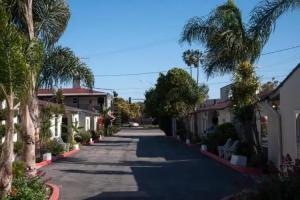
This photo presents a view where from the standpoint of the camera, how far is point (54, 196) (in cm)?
1317

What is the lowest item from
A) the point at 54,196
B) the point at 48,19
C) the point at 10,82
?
the point at 54,196

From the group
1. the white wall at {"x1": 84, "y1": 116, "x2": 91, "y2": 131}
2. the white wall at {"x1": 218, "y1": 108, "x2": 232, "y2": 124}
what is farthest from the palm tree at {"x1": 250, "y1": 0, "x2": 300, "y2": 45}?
the white wall at {"x1": 84, "y1": 116, "x2": 91, "y2": 131}

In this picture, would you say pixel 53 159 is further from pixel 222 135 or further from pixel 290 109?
pixel 290 109

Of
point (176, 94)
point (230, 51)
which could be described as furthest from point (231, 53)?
point (176, 94)

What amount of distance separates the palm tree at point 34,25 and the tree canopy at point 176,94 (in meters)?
27.9

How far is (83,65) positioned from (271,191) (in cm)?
1253

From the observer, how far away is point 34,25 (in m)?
18.5

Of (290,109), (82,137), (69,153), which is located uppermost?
(290,109)

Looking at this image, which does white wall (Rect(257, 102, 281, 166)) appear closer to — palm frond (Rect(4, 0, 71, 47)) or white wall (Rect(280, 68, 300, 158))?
white wall (Rect(280, 68, 300, 158))

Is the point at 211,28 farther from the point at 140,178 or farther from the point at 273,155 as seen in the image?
the point at 140,178

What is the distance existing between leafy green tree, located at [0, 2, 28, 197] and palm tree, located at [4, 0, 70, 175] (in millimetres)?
4458

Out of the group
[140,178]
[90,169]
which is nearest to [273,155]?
[140,178]

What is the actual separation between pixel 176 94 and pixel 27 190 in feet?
122

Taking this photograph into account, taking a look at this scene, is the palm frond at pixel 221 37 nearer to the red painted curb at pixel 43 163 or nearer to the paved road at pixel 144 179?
the paved road at pixel 144 179
